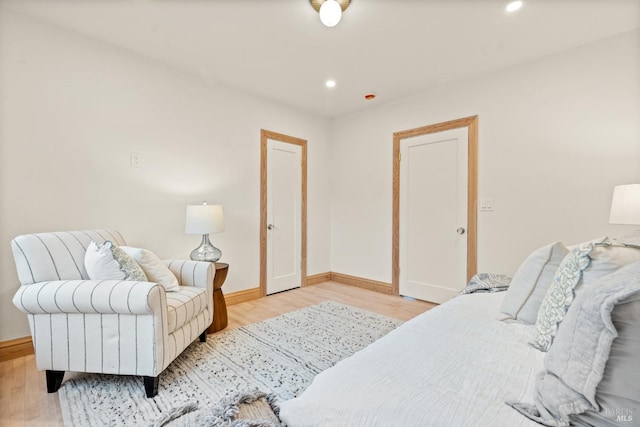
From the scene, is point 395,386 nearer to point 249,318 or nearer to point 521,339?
point 521,339

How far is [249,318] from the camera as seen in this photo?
278 centimetres

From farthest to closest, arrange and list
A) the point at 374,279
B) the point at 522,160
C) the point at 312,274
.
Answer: the point at 312,274, the point at 374,279, the point at 522,160

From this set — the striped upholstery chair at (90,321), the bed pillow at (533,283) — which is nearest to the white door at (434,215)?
the bed pillow at (533,283)

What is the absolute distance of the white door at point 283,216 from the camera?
142 inches

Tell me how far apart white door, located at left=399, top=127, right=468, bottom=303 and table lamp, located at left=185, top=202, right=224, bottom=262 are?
85.9 inches

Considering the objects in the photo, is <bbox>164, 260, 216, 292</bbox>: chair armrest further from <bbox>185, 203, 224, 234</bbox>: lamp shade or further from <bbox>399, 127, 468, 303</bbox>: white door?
<bbox>399, 127, 468, 303</bbox>: white door

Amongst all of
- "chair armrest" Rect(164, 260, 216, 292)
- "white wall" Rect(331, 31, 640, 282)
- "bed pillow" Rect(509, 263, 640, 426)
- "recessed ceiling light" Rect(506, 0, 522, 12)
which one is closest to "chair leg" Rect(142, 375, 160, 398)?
"chair armrest" Rect(164, 260, 216, 292)

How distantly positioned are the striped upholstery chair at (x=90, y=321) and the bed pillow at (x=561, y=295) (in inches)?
70.3

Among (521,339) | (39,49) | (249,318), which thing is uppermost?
(39,49)

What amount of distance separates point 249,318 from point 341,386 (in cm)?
217

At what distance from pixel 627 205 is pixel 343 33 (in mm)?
2270

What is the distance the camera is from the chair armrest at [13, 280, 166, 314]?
1499 millimetres

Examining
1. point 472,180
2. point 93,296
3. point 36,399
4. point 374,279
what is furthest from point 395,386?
point 374,279

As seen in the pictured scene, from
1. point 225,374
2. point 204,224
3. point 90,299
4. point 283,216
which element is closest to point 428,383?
point 225,374
